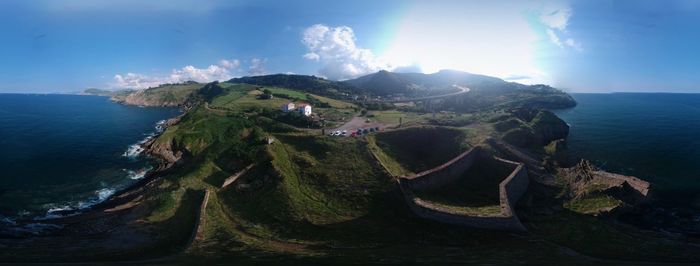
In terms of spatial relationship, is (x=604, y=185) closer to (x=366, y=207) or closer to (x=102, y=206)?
(x=366, y=207)

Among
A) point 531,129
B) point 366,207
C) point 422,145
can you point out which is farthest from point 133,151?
point 531,129

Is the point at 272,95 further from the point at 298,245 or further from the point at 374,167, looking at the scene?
the point at 298,245

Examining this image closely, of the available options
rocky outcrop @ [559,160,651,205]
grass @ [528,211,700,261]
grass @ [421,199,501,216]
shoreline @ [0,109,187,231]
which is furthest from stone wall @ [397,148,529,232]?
shoreline @ [0,109,187,231]

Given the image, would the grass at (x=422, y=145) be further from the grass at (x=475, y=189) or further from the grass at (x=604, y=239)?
the grass at (x=604, y=239)

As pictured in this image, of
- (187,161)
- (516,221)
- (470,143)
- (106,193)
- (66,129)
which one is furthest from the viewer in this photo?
(66,129)

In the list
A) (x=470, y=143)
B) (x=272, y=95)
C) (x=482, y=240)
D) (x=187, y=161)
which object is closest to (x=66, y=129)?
(x=272, y=95)


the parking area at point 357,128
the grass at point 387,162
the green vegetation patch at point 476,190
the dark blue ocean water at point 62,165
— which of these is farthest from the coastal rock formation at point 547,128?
the dark blue ocean water at point 62,165
